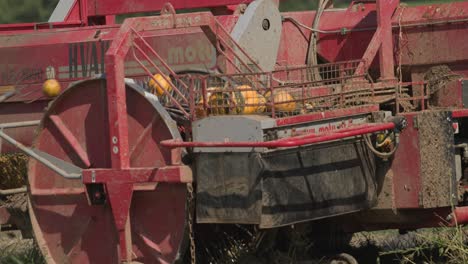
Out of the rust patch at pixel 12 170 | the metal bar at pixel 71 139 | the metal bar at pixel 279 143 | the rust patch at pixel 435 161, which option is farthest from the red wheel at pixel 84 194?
the rust patch at pixel 435 161

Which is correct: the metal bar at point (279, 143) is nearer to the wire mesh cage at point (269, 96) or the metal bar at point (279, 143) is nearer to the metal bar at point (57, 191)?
the wire mesh cage at point (269, 96)

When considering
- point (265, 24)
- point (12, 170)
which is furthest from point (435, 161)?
point (12, 170)

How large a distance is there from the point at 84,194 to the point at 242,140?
4.44 ft

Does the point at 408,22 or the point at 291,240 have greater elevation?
the point at 408,22

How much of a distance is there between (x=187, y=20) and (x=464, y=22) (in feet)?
7.13

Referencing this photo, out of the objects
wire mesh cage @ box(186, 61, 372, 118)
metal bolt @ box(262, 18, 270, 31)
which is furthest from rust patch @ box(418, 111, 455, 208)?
metal bolt @ box(262, 18, 270, 31)

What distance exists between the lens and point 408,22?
8625 mm

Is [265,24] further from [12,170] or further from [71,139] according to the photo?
[12,170]

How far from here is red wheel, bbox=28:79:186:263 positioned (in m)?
7.28

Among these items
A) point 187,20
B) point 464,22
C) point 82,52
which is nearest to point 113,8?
point 82,52

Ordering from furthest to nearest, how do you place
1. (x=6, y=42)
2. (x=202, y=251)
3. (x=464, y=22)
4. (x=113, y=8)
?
(x=113, y=8) → (x=6, y=42) → (x=464, y=22) → (x=202, y=251)

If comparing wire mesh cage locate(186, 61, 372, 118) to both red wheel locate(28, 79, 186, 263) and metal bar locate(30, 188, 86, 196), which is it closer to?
red wheel locate(28, 79, 186, 263)

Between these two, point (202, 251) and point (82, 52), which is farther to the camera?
point (82, 52)

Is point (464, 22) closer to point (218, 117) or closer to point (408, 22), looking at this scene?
point (408, 22)
